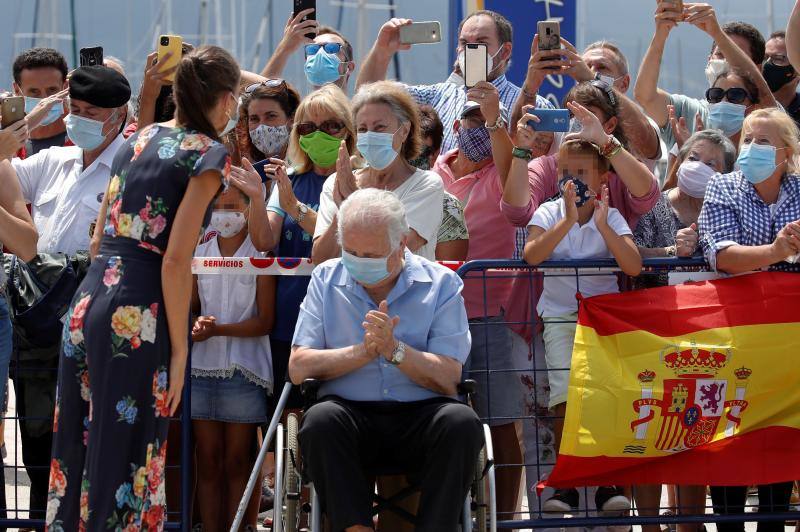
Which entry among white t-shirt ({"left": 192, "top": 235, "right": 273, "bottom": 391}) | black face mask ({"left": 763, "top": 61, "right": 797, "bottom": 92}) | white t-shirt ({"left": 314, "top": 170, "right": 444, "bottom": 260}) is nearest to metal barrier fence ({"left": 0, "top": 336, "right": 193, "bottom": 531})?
white t-shirt ({"left": 192, "top": 235, "right": 273, "bottom": 391})

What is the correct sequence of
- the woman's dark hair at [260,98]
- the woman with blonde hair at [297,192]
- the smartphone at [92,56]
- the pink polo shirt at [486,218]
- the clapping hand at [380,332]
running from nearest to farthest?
the clapping hand at [380,332] → the woman with blonde hair at [297,192] → the pink polo shirt at [486,218] → the smartphone at [92,56] → the woman's dark hair at [260,98]

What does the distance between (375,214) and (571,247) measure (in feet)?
3.94

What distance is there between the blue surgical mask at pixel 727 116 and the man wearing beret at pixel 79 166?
3.24 meters

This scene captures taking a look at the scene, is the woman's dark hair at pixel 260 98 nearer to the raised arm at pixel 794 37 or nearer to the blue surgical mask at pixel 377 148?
the blue surgical mask at pixel 377 148

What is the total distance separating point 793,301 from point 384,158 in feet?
6.53

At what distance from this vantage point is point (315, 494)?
4.95 m

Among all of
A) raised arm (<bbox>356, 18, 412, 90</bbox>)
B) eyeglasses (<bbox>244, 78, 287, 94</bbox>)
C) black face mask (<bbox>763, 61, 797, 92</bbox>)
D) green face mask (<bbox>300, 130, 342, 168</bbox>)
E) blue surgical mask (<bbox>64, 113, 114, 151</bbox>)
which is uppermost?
raised arm (<bbox>356, 18, 412, 90</bbox>)

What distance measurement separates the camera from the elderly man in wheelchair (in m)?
4.91

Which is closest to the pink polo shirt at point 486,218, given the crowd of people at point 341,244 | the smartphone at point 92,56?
the crowd of people at point 341,244

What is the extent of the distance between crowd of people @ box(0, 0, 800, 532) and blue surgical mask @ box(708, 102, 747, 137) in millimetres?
13

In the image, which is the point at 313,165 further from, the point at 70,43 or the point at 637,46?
the point at 70,43

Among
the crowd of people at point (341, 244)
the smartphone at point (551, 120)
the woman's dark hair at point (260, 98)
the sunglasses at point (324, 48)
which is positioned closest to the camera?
the crowd of people at point (341, 244)

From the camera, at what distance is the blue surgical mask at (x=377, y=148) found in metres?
5.89

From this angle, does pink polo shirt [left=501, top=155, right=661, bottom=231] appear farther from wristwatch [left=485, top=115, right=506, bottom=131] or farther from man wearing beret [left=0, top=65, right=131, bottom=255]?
man wearing beret [left=0, top=65, right=131, bottom=255]
